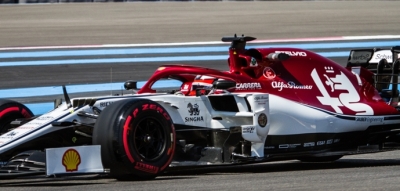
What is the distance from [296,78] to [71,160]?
283cm

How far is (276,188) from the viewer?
6609 mm

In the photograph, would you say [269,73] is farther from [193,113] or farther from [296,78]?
[193,113]

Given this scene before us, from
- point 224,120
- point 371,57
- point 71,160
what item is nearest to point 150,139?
point 71,160

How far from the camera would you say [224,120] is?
26.7 ft

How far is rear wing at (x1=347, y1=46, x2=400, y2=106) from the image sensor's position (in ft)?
30.9

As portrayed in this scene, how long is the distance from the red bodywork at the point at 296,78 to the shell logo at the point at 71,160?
1554 mm


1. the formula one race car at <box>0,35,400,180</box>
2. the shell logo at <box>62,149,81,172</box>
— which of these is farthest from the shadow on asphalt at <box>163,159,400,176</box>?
the shell logo at <box>62,149,81,172</box>

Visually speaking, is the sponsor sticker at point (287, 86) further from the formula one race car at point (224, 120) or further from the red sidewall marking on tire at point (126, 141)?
the red sidewall marking on tire at point (126, 141)

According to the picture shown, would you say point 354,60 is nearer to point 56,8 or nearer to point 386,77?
point 386,77

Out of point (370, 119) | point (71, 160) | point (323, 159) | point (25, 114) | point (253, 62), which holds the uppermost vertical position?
point (253, 62)

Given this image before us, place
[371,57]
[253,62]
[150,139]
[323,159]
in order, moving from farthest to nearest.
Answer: [371,57] < [323,159] < [253,62] < [150,139]

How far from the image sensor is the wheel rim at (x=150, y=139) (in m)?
7.21

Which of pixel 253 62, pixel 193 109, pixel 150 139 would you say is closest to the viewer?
pixel 150 139

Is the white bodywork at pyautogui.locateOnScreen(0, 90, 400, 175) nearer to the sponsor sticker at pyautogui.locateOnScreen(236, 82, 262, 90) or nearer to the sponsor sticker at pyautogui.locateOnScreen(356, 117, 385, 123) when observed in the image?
the sponsor sticker at pyautogui.locateOnScreen(356, 117, 385, 123)
